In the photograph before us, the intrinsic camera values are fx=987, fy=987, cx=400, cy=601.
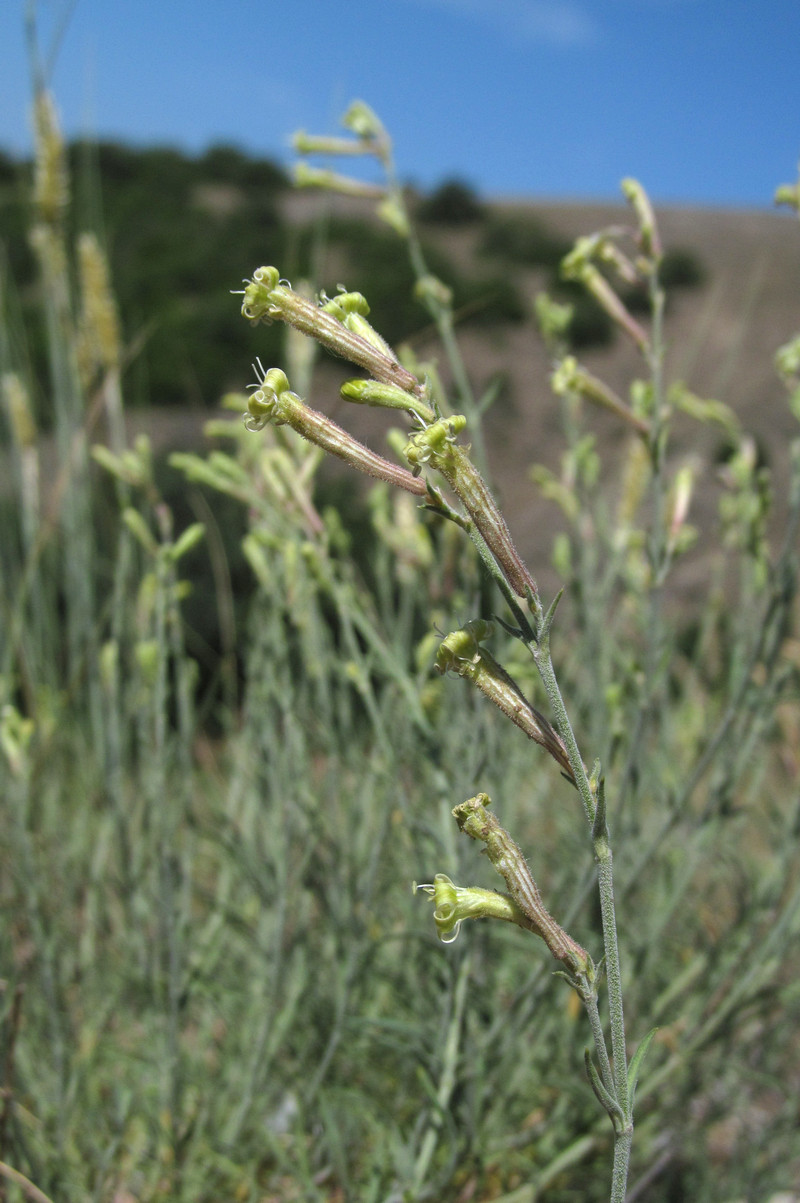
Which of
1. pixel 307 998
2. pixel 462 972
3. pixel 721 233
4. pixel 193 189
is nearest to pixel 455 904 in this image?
pixel 462 972

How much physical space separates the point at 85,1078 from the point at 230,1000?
23cm

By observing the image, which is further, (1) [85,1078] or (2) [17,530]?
(2) [17,530]

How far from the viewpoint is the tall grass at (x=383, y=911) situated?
4.01 feet

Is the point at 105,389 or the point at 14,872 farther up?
the point at 105,389

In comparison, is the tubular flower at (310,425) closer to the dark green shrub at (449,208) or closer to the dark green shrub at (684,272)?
the dark green shrub at (684,272)

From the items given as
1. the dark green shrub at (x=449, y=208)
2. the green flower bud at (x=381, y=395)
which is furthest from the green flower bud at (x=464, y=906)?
the dark green shrub at (x=449, y=208)

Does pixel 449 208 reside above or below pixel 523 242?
above

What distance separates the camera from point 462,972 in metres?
1.12

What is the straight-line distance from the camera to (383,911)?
1.66 m

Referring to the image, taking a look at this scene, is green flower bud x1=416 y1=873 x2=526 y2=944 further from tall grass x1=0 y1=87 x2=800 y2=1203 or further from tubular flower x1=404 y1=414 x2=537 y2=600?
tall grass x1=0 y1=87 x2=800 y2=1203

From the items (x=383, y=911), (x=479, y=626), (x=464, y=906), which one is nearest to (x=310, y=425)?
(x=479, y=626)

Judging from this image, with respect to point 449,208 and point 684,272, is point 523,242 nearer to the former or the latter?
point 449,208

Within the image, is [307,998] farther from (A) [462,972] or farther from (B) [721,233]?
(B) [721,233]

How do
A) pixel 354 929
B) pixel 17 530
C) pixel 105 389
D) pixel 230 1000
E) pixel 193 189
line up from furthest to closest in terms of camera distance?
pixel 193 189 → pixel 17 530 → pixel 105 389 → pixel 230 1000 → pixel 354 929
